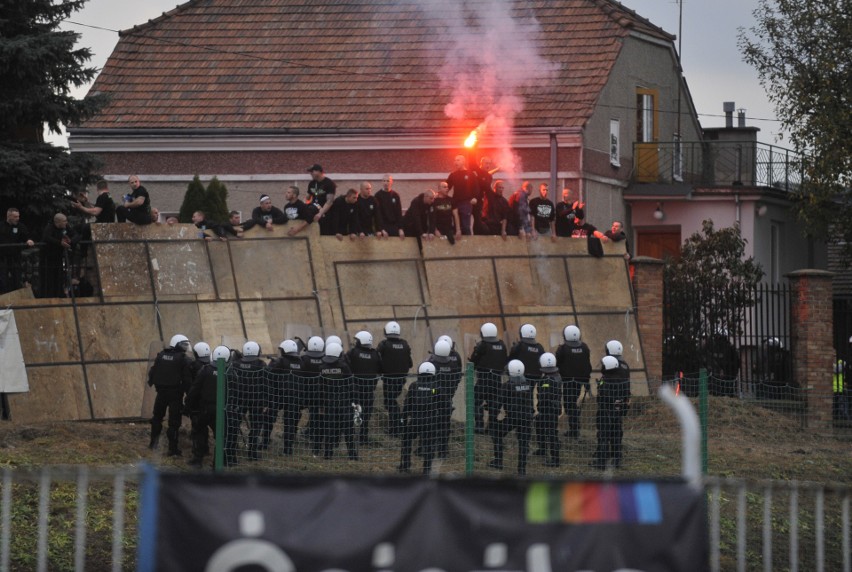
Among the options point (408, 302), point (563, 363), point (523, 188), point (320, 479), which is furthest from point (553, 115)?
point (320, 479)

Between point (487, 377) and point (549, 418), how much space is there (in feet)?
4.92

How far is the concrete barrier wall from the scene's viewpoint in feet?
65.2

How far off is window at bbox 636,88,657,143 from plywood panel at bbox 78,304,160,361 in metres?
16.7

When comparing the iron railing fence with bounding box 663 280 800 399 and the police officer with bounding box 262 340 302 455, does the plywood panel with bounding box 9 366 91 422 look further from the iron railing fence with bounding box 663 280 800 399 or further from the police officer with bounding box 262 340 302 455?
the iron railing fence with bounding box 663 280 800 399

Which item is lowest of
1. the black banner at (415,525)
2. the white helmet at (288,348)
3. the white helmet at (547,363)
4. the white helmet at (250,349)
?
the white helmet at (547,363)

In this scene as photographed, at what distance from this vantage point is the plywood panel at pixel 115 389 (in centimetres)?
1980

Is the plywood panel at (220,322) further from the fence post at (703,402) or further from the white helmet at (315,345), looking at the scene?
the fence post at (703,402)

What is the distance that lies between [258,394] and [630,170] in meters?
18.5

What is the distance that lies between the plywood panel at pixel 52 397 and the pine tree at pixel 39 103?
2.92 m

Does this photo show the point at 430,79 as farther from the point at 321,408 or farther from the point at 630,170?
the point at 321,408

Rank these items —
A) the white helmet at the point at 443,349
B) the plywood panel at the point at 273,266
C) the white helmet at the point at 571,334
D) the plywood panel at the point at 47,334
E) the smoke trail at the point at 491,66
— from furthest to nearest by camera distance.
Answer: the smoke trail at the point at 491,66 < the plywood panel at the point at 273,266 < the plywood panel at the point at 47,334 < the white helmet at the point at 571,334 < the white helmet at the point at 443,349

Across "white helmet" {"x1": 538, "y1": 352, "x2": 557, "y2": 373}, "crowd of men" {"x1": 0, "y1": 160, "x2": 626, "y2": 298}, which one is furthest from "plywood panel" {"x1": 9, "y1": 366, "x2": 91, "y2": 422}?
"white helmet" {"x1": 538, "y1": 352, "x2": 557, "y2": 373}

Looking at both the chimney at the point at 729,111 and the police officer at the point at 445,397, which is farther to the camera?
the chimney at the point at 729,111

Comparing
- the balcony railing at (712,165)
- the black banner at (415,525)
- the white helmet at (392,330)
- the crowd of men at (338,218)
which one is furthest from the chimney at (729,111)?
the black banner at (415,525)
